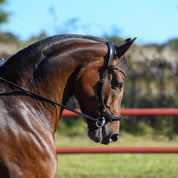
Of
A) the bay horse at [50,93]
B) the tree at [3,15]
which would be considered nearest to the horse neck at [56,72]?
the bay horse at [50,93]

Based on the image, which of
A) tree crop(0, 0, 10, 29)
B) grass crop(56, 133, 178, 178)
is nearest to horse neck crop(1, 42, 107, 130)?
grass crop(56, 133, 178, 178)

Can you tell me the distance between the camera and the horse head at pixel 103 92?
105 inches

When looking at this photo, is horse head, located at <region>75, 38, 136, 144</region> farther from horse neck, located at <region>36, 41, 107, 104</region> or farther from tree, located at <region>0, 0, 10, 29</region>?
tree, located at <region>0, 0, 10, 29</region>

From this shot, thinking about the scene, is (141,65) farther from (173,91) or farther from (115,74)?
(115,74)

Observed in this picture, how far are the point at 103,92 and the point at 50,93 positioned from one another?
0.42m

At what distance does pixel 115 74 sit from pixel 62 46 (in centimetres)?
48

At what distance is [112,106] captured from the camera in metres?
2.74

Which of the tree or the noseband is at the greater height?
the tree

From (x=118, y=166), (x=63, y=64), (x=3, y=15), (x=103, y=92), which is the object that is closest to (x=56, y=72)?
(x=63, y=64)

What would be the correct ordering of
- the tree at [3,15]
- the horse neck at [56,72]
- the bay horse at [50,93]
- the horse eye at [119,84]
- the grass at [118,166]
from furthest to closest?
the tree at [3,15] < the grass at [118,166] < the horse eye at [119,84] < the horse neck at [56,72] < the bay horse at [50,93]

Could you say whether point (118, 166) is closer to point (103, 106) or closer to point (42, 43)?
point (103, 106)

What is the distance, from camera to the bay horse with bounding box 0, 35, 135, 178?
2.38m

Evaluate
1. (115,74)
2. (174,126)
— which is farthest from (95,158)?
(115,74)

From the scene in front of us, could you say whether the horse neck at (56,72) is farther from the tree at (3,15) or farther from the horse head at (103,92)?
the tree at (3,15)
